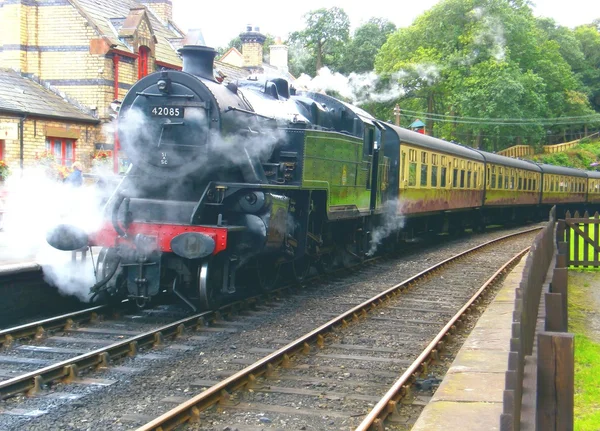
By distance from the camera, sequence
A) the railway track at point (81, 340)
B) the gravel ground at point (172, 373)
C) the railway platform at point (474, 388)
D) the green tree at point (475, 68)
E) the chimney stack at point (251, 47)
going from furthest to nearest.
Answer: the green tree at point (475, 68) → the chimney stack at point (251, 47) → the railway track at point (81, 340) → the gravel ground at point (172, 373) → the railway platform at point (474, 388)

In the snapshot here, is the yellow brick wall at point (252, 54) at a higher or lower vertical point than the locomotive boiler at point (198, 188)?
higher

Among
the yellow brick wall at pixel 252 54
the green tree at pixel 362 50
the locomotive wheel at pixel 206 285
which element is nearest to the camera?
the locomotive wheel at pixel 206 285

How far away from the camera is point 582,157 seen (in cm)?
5416

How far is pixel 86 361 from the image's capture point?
6.42 m

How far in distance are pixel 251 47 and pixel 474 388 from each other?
88.1 feet

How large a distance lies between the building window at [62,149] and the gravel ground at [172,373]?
11382 mm

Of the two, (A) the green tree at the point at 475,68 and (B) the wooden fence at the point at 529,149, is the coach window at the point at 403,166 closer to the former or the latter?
(A) the green tree at the point at 475,68

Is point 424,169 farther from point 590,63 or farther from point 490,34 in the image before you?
point 590,63

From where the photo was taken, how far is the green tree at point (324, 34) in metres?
52.4

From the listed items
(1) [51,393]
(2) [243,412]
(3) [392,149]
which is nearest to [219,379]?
(2) [243,412]

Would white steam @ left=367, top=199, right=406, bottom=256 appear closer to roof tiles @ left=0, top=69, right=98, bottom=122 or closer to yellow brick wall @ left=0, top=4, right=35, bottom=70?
roof tiles @ left=0, top=69, right=98, bottom=122

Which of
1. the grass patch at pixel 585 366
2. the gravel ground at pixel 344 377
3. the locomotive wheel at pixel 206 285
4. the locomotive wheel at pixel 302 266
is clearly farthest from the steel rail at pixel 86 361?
the grass patch at pixel 585 366

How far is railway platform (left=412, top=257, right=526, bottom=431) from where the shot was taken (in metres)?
4.72

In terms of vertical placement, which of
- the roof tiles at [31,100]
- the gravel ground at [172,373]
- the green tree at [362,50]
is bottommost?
the gravel ground at [172,373]
